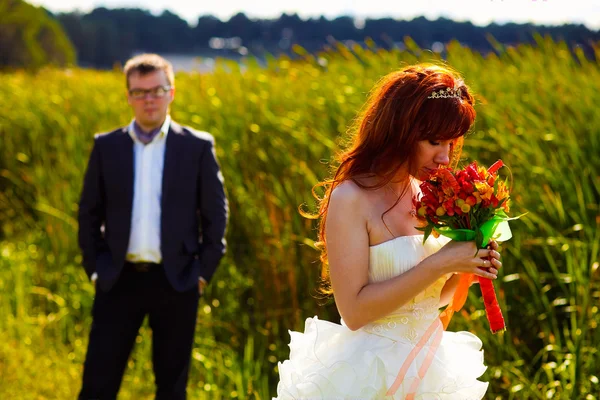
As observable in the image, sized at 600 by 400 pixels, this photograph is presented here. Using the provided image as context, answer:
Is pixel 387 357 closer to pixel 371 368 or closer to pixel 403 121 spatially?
pixel 371 368

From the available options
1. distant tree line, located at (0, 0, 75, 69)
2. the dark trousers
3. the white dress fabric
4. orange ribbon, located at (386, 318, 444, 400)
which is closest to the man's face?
the dark trousers

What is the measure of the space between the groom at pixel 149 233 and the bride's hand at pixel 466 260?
190 cm

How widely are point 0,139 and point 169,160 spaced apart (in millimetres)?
6515

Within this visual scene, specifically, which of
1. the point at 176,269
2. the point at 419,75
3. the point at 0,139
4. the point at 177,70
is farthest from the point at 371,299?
the point at 0,139

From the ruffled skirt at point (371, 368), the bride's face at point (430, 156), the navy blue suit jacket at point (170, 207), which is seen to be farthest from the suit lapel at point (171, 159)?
the bride's face at point (430, 156)

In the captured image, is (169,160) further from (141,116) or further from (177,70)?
(177,70)

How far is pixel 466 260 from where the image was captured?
2.36 m

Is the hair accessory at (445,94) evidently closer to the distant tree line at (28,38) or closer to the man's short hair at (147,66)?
the man's short hair at (147,66)

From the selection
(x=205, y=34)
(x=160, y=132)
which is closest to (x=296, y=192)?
(x=160, y=132)

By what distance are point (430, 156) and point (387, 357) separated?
2.18 feet

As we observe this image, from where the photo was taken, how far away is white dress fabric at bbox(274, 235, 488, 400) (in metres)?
2.52

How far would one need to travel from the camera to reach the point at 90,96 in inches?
372

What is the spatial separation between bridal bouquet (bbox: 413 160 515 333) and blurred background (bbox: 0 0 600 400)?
1004 millimetres

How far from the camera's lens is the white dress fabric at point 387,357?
2518 mm
